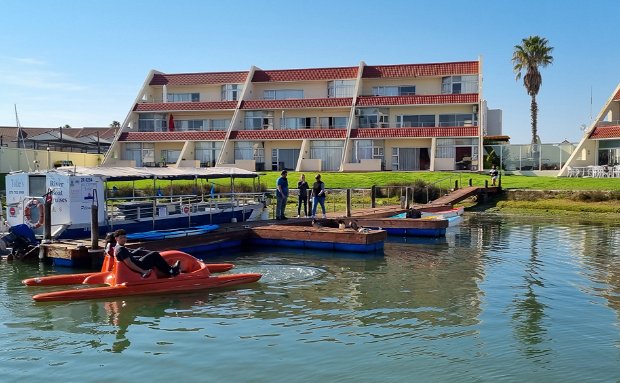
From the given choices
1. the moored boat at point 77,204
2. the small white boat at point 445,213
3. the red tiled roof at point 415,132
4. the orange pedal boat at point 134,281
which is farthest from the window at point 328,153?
the orange pedal boat at point 134,281

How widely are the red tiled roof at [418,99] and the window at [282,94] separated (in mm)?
7361

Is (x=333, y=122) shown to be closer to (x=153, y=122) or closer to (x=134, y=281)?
(x=153, y=122)

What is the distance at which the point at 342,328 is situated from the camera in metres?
11.8

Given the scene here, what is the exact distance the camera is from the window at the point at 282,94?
63.5 metres

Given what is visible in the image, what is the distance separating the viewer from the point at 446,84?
5875 centimetres

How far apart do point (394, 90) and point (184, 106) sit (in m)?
22.1

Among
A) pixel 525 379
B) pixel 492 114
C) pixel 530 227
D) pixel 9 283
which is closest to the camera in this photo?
pixel 525 379

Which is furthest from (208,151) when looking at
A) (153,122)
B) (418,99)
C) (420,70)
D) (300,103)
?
(420,70)

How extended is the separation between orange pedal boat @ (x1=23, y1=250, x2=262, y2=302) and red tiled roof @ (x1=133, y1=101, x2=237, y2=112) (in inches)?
1890

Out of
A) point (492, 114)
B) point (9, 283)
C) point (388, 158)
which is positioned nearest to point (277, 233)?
point (9, 283)

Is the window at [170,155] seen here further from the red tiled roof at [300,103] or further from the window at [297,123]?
the window at [297,123]

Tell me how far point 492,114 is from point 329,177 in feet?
103

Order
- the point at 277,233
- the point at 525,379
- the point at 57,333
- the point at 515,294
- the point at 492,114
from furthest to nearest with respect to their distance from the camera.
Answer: the point at 492,114
the point at 277,233
the point at 515,294
the point at 57,333
the point at 525,379

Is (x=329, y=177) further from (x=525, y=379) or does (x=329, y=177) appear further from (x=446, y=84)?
(x=525, y=379)
